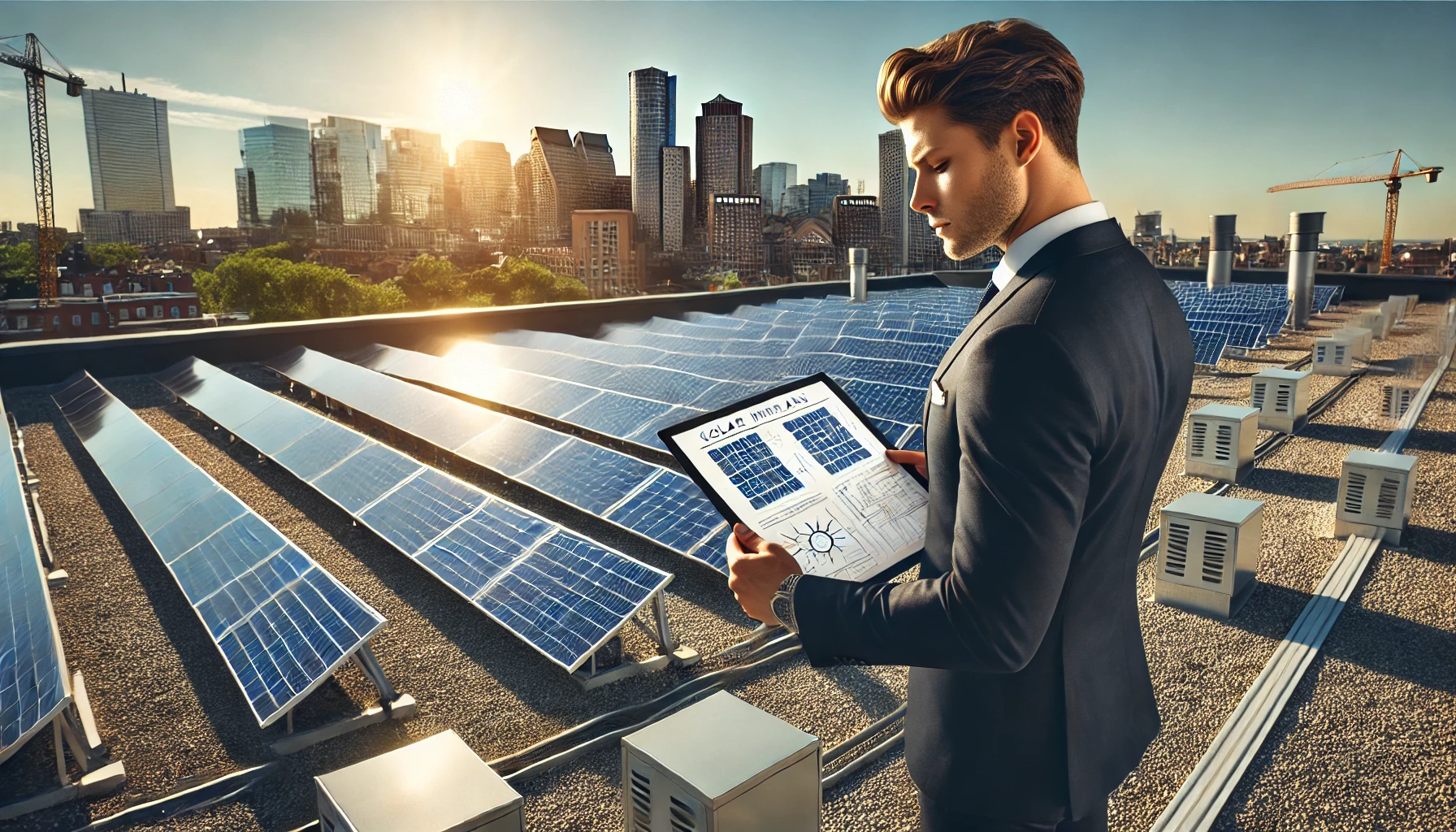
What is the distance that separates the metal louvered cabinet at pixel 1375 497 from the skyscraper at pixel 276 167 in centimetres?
15413

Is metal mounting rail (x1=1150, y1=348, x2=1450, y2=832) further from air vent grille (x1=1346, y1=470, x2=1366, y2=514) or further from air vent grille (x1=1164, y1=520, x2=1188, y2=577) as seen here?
air vent grille (x1=1164, y1=520, x2=1188, y2=577)

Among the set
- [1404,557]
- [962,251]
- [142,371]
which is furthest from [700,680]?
[142,371]

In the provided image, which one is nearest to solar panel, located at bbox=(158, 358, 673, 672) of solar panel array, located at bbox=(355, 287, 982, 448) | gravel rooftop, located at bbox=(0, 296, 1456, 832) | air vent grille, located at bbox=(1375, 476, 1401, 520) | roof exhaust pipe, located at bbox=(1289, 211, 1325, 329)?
gravel rooftop, located at bbox=(0, 296, 1456, 832)

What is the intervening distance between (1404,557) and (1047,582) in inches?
337

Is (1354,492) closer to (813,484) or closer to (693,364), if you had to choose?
(813,484)

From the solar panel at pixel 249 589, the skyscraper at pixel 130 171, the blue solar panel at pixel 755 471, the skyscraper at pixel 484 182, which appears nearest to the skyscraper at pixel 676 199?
the skyscraper at pixel 484 182

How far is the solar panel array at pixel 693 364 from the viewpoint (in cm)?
1167

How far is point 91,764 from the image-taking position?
4949 mm

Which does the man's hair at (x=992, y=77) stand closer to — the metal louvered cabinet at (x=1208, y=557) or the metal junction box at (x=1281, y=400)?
the metal louvered cabinet at (x=1208, y=557)

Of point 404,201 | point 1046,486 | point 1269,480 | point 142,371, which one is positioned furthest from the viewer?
point 404,201

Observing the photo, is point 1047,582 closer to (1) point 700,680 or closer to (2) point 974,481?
(2) point 974,481

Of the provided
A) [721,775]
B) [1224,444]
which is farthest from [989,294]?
[1224,444]

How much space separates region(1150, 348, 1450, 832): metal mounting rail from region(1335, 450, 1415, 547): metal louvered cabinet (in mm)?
154

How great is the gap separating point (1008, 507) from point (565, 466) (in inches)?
320
